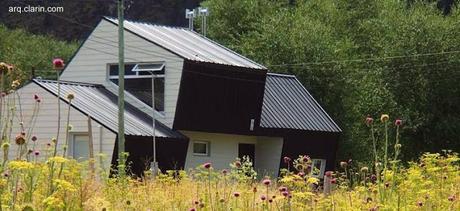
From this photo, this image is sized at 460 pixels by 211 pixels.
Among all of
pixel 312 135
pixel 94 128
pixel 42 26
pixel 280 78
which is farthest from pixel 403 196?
pixel 42 26

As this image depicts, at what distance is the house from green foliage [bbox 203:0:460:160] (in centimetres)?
479

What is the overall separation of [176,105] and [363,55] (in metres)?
16.9

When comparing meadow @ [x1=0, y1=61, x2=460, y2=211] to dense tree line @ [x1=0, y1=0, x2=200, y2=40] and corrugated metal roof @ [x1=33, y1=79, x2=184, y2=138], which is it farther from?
dense tree line @ [x1=0, y1=0, x2=200, y2=40]

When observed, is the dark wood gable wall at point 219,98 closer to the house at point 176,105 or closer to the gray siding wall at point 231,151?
the house at point 176,105

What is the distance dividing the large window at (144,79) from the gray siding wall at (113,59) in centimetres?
20

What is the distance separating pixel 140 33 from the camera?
28.8 metres

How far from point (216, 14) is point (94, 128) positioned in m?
23.7

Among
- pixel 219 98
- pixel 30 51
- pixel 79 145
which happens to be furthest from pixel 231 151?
pixel 30 51

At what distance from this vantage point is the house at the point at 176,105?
84.0 ft

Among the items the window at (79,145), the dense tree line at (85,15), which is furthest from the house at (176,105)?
the dense tree line at (85,15)

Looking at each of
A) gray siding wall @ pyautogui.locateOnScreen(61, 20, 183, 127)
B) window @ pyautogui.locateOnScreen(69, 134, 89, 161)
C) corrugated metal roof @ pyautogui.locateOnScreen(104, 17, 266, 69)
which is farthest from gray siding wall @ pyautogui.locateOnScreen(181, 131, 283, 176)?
window @ pyautogui.locateOnScreen(69, 134, 89, 161)

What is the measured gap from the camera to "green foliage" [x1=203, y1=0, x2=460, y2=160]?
113 feet

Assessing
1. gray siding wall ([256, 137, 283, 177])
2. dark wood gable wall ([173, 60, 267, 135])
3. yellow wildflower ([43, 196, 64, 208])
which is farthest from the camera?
gray siding wall ([256, 137, 283, 177])

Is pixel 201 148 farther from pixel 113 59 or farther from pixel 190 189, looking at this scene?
pixel 190 189
